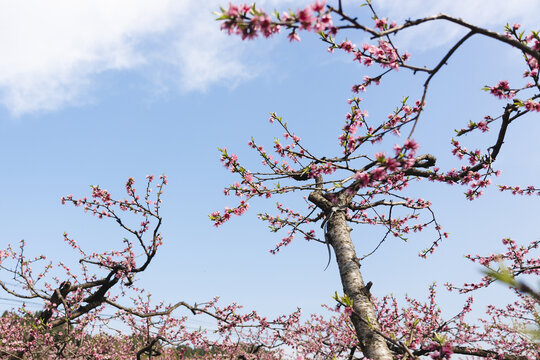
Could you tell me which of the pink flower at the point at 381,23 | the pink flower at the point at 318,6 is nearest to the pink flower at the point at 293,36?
the pink flower at the point at 318,6

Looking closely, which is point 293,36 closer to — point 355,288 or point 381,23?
point 381,23

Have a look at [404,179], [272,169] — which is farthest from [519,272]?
[272,169]

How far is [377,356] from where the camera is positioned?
4652 millimetres

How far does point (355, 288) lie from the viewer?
537 centimetres

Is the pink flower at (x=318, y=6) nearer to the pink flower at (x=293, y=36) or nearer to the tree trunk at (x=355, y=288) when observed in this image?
the pink flower at (x=293, y=36)

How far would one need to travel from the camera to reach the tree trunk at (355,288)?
474cm

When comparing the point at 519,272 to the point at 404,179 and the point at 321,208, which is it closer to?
the point at 404,179

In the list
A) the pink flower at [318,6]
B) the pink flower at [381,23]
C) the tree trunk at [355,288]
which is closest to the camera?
the pink flower at [318,6]

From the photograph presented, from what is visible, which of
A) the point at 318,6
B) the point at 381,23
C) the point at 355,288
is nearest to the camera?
the point at 318,6

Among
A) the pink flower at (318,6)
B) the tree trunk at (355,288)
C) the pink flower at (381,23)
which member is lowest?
the tree trunk at (355,288)

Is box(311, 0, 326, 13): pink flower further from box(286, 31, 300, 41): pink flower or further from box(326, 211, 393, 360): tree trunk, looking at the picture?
box(326, 211, 393, 360): tree trunk

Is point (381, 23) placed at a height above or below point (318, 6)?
above

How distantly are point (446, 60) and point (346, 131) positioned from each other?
3.57 meters

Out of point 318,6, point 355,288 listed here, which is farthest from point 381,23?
point 355,288
